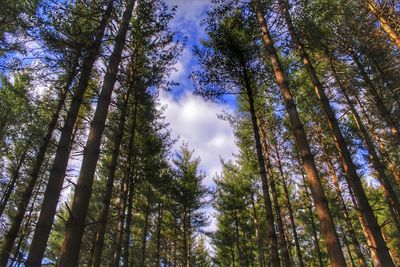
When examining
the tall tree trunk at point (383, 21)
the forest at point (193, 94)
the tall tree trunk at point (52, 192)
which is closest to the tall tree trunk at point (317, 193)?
the forest at point (193, 94)

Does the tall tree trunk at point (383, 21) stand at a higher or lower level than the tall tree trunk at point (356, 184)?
higher

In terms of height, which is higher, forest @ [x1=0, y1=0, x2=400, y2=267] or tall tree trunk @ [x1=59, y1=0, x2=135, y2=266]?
forest @ [x1=0, y1=0, x2=400, y2=267]

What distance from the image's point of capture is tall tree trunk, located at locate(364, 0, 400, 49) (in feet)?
29.8

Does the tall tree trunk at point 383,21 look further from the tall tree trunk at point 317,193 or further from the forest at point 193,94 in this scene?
the tall tree trunk at point 317,193

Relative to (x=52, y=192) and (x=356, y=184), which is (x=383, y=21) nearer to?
(x=356, y=184)

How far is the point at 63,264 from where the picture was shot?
3.40 m

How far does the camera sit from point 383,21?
9547mm

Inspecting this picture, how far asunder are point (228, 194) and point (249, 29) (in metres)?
15.7

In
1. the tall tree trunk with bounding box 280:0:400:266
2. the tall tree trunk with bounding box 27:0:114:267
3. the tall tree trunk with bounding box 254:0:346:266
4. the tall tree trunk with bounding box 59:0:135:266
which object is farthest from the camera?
the tall tree trunk with bounding box 280:0:400:266

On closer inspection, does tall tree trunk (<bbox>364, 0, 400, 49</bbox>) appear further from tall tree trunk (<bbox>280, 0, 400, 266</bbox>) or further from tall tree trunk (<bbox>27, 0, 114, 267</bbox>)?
tall tree trunk (<bbox>27, 0, 114, 267</bbox>)

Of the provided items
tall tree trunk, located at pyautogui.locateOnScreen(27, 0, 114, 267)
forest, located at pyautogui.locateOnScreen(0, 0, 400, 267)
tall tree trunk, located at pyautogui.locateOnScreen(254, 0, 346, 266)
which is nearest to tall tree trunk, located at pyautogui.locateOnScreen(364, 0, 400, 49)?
forest, located at pyautogui.locateOnScreen(0, 0, 400, 267)

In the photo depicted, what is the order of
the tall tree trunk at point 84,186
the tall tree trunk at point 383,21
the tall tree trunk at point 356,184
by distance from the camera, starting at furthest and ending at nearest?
the tall tree trunk at point 383,21, the tall tree trunk at point 356,184, the tall tree trunk at point 84,186

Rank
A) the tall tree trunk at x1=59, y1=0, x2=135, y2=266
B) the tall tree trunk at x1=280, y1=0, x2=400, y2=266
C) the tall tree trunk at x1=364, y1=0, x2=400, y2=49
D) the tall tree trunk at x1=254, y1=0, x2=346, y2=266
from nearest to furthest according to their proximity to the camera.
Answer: the tall tree trunk at x1=59, y1=0, x2=135, y2=266
the tall tree trunk at x1=254, y1=0, x2=346, y2=266
the tall tree trunk at x1=280, y1=0, x2=400, y2=266
the tall tree trunk at x1=364, y1=0, x2=400, y2=49

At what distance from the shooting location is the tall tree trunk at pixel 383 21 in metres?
9.08
